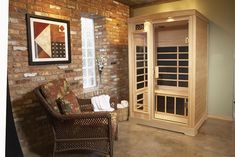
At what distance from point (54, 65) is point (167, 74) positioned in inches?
89.3

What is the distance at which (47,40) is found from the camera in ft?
10.4

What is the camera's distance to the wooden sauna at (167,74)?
3.52 m

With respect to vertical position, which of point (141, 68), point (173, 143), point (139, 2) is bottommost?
point (173, 143)

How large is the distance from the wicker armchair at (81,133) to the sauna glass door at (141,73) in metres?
1.57

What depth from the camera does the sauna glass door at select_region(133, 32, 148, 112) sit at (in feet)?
13.1

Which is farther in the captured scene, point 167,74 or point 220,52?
point 167,74

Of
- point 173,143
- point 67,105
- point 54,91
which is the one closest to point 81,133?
point 67,105

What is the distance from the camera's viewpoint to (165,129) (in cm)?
370

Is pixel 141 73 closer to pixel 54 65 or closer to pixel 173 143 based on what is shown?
pixel 173 143

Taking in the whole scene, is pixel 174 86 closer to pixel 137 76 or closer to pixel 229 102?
pixel 137 76

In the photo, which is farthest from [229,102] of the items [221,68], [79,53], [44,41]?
[44,41]

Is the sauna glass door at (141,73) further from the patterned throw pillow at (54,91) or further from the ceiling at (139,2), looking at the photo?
the patterned throw pillow at (54,91)

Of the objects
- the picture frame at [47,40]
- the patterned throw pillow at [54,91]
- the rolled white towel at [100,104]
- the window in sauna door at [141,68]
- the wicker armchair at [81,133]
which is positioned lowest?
the wicker armchair at [81,133]

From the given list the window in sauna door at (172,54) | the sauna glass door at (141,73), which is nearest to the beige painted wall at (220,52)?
the window in sauna door at (172,54)
